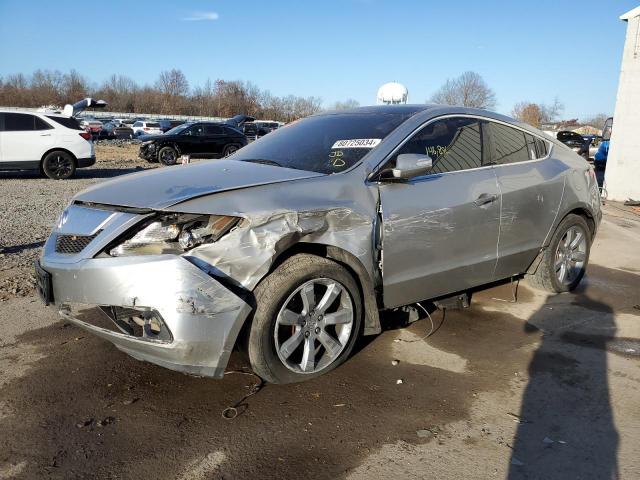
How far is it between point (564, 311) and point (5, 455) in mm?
4337

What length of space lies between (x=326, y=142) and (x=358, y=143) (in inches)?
12.0

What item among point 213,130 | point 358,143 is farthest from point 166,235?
point 213,130

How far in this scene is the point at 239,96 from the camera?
86.9 meters

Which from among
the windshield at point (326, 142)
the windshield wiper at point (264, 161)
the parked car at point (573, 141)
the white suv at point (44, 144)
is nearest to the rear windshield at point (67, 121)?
the white suv at point (44, 144)

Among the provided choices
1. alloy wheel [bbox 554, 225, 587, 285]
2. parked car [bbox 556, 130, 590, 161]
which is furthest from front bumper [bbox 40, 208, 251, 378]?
parked car [bbox 556, 130, 590, 161]

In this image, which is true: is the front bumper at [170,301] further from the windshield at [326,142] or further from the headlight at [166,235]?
the windshield at [326,142]

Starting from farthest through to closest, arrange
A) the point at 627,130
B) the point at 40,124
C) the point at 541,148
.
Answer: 1. the point at 40,124
2. the point at 627,130
3. the point at 541,148

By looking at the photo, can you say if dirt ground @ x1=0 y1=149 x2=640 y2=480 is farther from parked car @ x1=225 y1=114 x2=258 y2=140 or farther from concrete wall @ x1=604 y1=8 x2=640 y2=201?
parked car @ x1=225 y1=114 x2=258 y2=140

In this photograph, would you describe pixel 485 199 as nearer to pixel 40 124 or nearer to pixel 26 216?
pixel 26 216

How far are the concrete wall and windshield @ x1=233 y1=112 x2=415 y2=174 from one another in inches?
399

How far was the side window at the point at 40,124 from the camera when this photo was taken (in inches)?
540

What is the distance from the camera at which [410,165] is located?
3.53 m

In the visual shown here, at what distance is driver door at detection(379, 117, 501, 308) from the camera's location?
11.9 ft

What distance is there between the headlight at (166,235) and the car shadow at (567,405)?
192 cm
